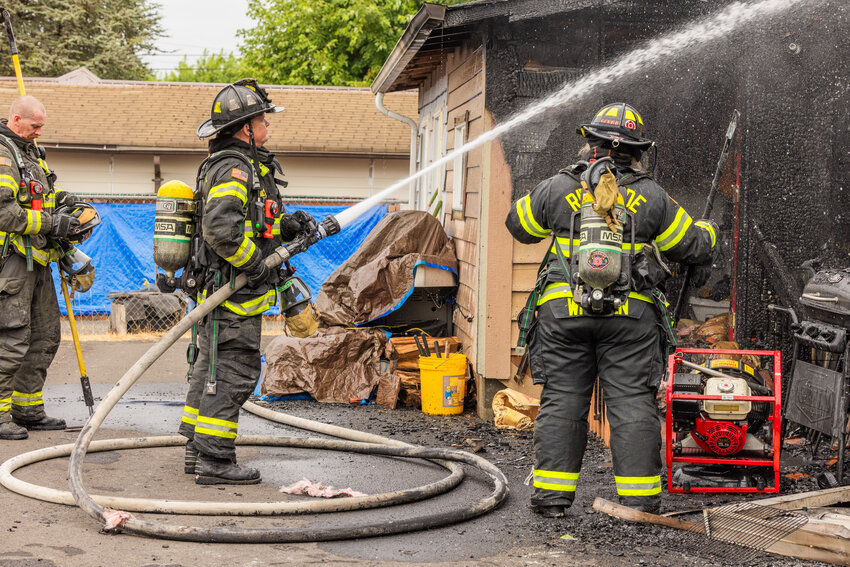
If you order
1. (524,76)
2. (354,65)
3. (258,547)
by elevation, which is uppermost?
(354,65)

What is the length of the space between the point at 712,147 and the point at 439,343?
9.43ft

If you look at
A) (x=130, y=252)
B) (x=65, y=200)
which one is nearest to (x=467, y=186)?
(x=65, y=200)

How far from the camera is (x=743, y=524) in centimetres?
454

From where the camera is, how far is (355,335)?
8.98 meters

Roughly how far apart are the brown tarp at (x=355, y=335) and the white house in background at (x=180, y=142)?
13165 millimetres

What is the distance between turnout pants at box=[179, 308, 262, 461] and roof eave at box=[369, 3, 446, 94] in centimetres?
320

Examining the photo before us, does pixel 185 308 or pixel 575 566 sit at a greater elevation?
pixel 185 308

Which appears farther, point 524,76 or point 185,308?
point 185,308

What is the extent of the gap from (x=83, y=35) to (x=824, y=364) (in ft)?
101

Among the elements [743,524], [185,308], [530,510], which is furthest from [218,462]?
[185,308]

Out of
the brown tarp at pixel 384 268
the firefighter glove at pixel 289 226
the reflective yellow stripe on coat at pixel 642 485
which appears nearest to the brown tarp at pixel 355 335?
the brown tarp at pixel 384 268

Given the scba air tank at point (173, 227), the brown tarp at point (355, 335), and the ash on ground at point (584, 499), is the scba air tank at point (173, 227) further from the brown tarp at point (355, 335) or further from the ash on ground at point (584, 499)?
the brown tarp at point (355, 335)

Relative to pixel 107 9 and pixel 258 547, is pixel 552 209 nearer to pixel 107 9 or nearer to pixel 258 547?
pixel 258 547

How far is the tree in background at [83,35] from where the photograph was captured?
30.8 meters
